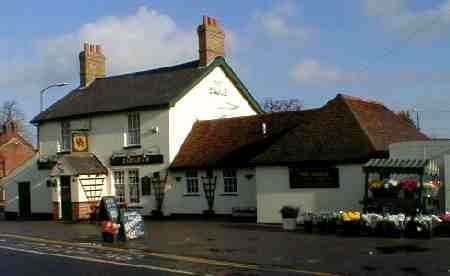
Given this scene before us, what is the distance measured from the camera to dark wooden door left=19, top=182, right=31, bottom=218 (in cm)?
3784

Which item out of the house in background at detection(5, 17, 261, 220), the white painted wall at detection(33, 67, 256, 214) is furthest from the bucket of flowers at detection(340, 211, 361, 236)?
the house in background at detection(5, 17, 261, 220)

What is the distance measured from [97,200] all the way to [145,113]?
530cm

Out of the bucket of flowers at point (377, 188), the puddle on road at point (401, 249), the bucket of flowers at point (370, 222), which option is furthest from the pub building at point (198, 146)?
the puddle on road at point (401, 249)

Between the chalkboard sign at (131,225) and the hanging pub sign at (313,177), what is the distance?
6.37 meters

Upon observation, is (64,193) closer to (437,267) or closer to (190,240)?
(190,240)

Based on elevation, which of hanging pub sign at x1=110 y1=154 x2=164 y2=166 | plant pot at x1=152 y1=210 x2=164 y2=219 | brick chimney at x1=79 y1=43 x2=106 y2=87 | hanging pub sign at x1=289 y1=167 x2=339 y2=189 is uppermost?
brick chimney at x1=79 y1=43 x2=106 y2=87

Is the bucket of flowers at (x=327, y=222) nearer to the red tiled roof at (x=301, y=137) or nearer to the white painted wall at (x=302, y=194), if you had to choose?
the white painted wall at (x=302, y=194)

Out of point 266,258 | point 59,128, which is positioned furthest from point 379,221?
point 59,128

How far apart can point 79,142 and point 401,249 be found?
70.7ft

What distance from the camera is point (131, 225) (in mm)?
21047

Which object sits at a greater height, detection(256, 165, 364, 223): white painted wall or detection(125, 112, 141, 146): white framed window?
detection(125, 112, 141, 146): white framed window

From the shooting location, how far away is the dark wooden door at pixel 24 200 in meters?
37.8

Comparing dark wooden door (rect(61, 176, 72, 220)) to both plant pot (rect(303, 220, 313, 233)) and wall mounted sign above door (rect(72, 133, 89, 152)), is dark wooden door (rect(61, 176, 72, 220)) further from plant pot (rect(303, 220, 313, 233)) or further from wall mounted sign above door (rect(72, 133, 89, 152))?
plant pot (rect(303, 220, 313, 233))

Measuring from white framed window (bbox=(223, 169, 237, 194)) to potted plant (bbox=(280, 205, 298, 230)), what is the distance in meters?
6.52
